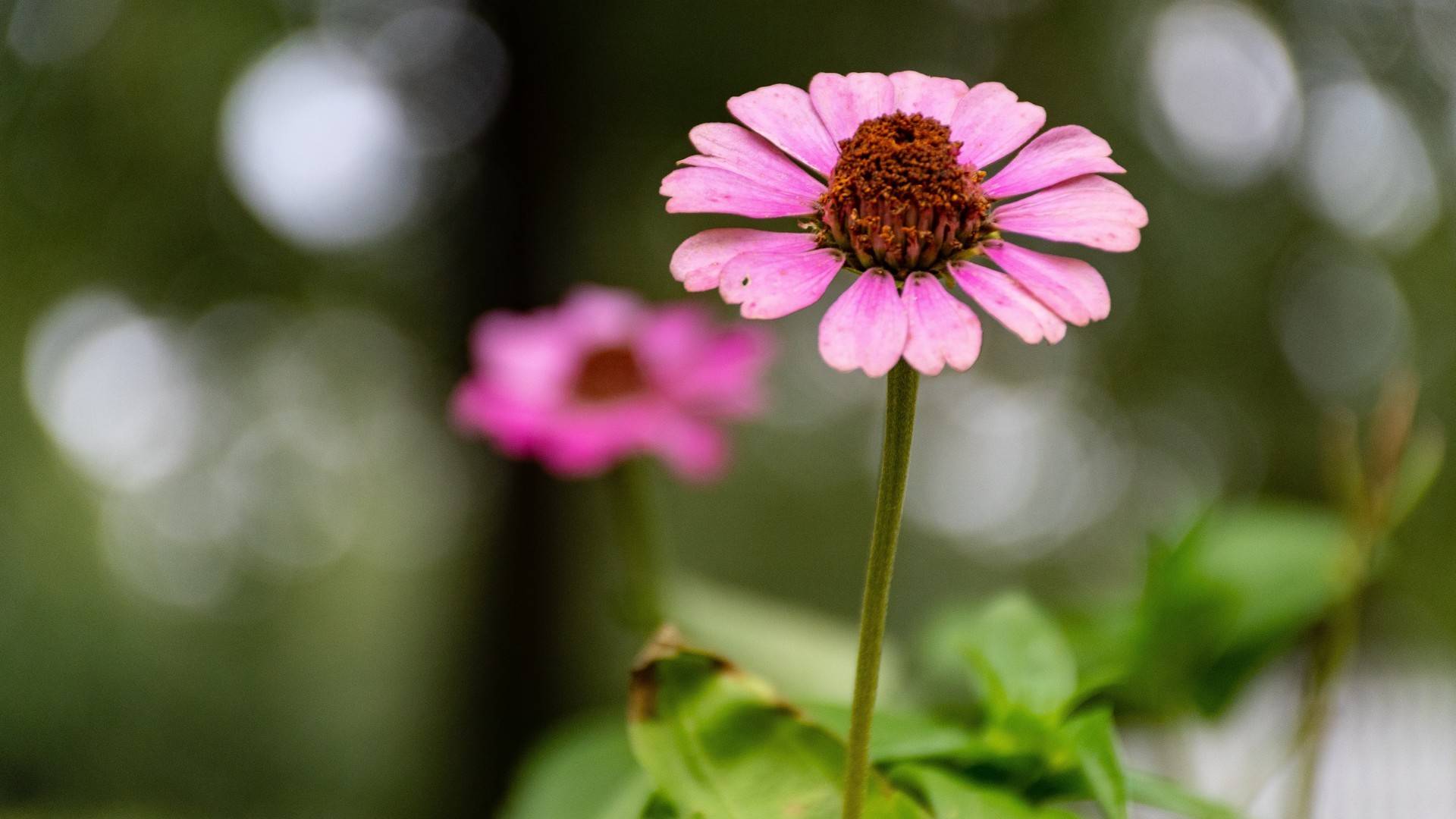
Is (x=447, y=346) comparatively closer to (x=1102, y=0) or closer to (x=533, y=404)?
→ (x=533, y=404)

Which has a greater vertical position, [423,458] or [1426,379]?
[1426,379]

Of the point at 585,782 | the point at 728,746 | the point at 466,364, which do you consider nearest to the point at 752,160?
the point at 728,746

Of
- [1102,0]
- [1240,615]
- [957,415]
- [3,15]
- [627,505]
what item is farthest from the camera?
[957,415]

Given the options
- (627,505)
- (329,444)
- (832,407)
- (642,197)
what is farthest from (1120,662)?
(329,444)

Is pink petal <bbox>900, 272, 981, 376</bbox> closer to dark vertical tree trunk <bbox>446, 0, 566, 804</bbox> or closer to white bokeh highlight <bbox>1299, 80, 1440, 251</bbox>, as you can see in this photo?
dark vertical tree trunk <bbox>446, 0, 566, 804</bbox>

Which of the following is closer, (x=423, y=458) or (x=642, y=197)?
(x=642, y=197)

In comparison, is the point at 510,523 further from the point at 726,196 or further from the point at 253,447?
the point at 726,196

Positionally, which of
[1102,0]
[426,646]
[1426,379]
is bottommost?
[426,646]

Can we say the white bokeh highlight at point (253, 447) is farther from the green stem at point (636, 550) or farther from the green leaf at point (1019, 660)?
the green leaf at point (1019, 660)

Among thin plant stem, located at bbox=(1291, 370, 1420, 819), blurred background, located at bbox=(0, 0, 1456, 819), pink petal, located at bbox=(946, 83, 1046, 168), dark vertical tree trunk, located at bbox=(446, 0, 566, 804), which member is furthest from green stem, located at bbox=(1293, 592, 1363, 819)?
dark vertical tree trunk, located at bbox=(446, 0, 566, 804)
